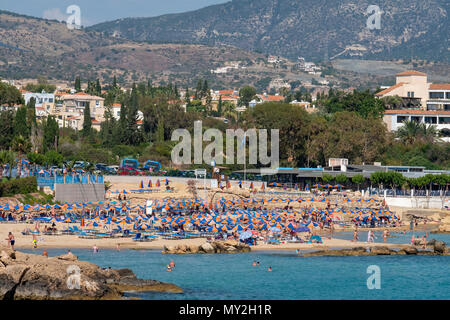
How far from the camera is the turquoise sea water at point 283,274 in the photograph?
3756 cm

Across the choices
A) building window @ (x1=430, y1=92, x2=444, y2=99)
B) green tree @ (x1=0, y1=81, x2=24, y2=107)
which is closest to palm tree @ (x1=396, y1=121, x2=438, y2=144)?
building window @ (x1=430, y1=92, x2=444, y2=99)

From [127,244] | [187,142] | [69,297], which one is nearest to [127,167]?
[187,142]

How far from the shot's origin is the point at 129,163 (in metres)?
85.0

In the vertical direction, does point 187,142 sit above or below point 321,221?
above

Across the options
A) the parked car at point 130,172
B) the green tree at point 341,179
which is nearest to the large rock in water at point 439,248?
the green tree at point 341,179

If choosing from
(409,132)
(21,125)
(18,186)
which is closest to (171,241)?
(18,186)

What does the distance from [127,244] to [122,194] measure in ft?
65.5

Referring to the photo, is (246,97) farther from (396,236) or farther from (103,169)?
(396,236)

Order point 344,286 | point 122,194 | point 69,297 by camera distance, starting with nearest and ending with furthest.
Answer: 1. point 69,297
2. point 344,286
3. point 122,194

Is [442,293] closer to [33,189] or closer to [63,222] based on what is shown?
[63,222]

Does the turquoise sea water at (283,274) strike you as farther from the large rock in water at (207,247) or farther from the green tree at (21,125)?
the green tree at (21,125)

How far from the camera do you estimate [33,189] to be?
209 feet

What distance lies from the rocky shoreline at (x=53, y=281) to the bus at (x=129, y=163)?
49.7 metres

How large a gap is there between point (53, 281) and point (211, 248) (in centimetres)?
1625
